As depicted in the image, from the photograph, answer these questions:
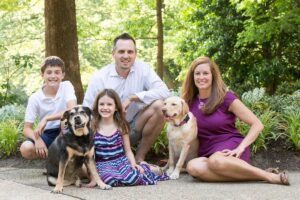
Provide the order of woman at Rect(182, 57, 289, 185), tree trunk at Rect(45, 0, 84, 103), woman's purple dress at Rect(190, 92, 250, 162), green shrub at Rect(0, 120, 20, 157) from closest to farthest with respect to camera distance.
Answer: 1. woman at Rect(182, 57, 289, 185)
2. woman's purple dress at Rect(190, 92, 250, 162)
3. green shrub at Rect(0, 120, 20, 157)
4. tree trunk at Rect(45, 0, 84, 103)

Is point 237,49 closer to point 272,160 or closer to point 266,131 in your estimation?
point 266,131

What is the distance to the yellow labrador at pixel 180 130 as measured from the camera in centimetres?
518

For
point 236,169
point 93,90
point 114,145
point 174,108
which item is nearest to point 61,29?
point 93,90

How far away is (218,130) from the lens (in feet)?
17.0

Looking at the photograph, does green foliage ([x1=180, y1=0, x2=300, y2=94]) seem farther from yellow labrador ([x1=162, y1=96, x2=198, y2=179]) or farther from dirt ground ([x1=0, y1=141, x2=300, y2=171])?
yellow labrador ([x1=162, y1=96, x2=198, y2=179])

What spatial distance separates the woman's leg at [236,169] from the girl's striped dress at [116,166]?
711 mm

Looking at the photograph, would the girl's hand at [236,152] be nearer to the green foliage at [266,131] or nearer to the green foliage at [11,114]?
the green foliage at [266,131]

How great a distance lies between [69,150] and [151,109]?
4.71ft

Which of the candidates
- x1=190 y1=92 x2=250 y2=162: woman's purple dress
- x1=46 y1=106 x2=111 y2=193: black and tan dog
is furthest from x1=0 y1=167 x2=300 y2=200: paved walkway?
x1=190 y1=92 x2=250 y2=162: woman's purple dress

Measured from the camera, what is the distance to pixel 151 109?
5680mm

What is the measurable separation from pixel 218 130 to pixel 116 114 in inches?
47.0

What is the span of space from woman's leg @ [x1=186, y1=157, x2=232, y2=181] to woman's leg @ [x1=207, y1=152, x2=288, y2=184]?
5 centimetres

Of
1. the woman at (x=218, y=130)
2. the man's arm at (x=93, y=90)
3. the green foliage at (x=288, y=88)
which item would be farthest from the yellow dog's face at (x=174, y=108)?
the green foliage at (x=288, y=88)

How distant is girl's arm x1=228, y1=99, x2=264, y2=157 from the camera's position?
16.1 ft
